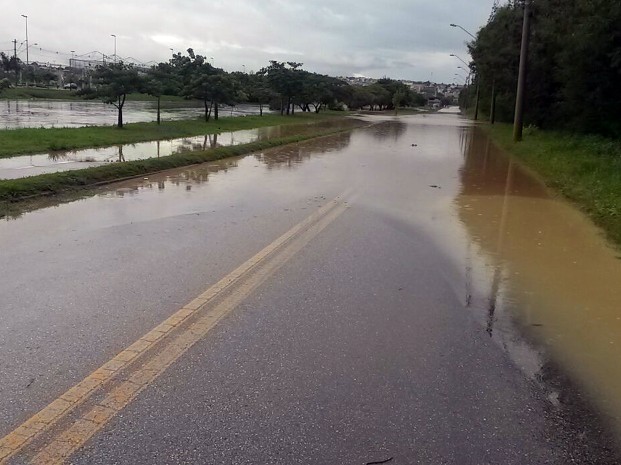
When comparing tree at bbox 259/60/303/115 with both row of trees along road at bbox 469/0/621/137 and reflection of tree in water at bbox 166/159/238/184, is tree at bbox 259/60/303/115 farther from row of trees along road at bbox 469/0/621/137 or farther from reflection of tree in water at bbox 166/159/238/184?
reflection of tree in water at bbox 166/159/238/184

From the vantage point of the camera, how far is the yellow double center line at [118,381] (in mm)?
3406

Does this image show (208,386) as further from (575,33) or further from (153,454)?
(575,33)

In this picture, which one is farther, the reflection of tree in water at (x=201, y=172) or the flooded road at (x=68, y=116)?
the flooded road at (x=68, y=116)

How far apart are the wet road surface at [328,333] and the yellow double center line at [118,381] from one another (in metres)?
0.06

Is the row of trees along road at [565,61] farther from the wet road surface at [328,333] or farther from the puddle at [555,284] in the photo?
the wet road surface at [328,333]

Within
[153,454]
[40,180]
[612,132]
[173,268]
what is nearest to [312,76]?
[612,132]

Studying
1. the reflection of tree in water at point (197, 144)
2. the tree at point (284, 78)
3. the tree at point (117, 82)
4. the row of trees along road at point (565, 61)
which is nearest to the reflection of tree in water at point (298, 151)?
the reflection of tree in water at point (197, 144)

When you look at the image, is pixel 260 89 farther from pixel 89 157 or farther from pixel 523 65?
pixel 89 157

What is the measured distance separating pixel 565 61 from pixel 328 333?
2515cm

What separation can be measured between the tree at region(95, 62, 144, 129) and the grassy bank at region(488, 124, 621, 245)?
16.6 metres

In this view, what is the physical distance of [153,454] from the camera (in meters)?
3.36

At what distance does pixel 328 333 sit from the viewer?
518 cm

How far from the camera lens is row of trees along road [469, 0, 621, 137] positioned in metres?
22.6

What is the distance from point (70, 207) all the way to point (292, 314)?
6302 millimetres
